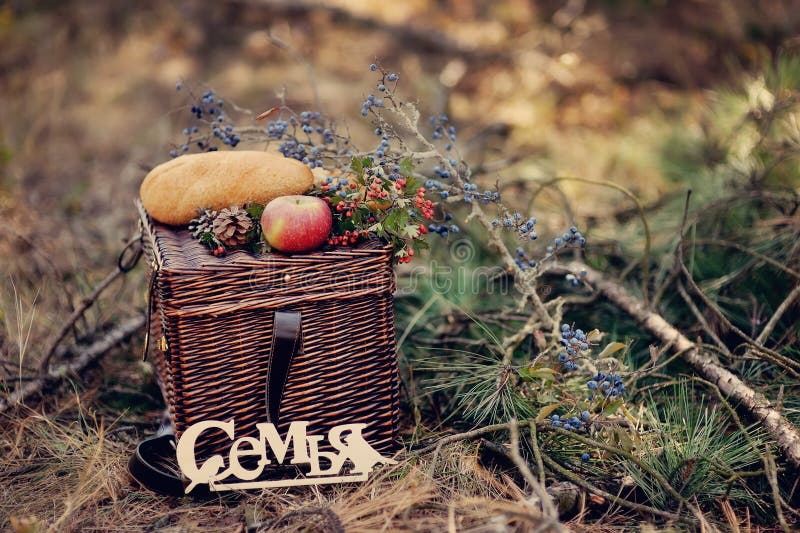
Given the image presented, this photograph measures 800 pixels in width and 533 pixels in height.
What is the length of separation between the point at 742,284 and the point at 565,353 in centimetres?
103

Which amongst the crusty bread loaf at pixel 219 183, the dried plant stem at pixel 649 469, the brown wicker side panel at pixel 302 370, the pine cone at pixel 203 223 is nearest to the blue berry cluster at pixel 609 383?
the dried plant stem at pixel 649 469

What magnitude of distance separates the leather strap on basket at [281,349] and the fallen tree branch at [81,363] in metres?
0.92

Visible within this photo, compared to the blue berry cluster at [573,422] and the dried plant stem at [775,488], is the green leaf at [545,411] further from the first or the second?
the dried plant stem at [775,488]

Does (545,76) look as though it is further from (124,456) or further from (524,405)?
(124,456)

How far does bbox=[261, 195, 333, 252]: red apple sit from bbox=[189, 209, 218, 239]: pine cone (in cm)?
19

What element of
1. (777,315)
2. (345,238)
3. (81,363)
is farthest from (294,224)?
(777,315)

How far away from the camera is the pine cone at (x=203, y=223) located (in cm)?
173

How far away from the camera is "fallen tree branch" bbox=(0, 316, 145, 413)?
2.05 metres

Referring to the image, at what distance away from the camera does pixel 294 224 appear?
1.58m

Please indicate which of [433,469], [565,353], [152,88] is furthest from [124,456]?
[152,88]

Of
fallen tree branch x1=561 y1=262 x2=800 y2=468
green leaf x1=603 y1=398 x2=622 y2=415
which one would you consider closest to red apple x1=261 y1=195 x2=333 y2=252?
green leaf x1=603 y1=398 x2=622 y2=415

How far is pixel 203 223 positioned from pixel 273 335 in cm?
40

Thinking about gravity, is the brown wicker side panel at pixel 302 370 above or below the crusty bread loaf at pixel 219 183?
below

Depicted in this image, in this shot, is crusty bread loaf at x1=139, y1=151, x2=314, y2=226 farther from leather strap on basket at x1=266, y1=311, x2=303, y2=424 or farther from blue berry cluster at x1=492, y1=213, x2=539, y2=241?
blue berry cluster at x1=492, y1=213, x2=539, y2=241
